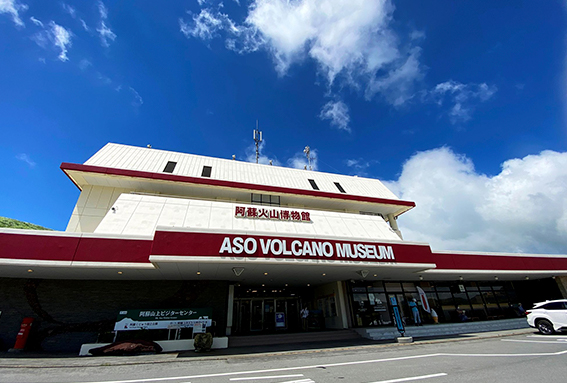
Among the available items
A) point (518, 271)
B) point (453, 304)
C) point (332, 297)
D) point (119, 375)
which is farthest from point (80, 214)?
point (518, 271)

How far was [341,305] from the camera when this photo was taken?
17297mm

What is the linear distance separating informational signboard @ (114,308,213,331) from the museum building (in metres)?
0.19

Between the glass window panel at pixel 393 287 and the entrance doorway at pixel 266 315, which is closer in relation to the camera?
the entrance doorway at pixel 266 315

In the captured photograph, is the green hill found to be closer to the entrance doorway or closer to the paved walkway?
the paved walkway

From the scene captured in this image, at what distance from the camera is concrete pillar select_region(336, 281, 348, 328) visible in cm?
1703

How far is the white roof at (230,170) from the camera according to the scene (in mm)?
18109

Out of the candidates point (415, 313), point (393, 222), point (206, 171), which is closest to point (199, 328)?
point (206, 171)

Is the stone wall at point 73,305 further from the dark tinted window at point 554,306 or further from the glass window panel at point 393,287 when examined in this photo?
the dark tinted window at point 554,306

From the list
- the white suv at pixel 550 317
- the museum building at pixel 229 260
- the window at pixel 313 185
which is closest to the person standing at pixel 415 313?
the museum building at pixel 229 260

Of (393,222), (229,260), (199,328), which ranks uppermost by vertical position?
(393,222)

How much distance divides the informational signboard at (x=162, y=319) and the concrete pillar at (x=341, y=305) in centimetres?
852

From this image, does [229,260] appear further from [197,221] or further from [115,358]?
[115,358]

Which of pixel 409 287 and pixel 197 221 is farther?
pixel 409 287

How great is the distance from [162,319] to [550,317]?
2040cm
